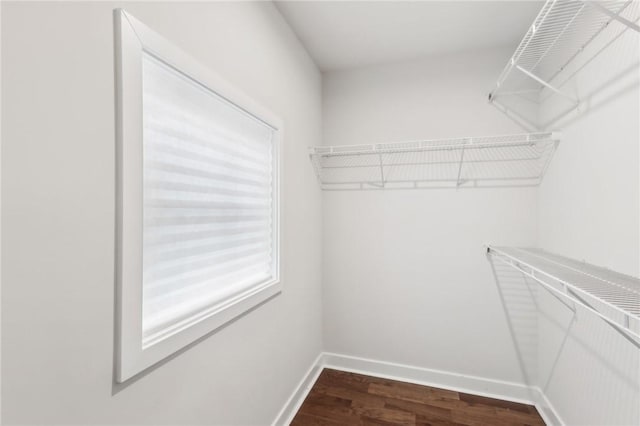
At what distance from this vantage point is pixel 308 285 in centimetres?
217

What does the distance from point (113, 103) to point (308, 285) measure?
5.55 ft

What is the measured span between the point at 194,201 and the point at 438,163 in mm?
1778

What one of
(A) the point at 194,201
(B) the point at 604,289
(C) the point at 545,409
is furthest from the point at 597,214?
(A) the point at 194,201

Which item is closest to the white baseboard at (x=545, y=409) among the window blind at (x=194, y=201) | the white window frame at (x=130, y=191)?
the window blind at (x=194, y=201)

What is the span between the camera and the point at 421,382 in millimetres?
2199

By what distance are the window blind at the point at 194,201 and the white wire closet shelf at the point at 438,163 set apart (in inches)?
35.6

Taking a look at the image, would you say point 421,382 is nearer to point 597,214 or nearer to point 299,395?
point 299,395

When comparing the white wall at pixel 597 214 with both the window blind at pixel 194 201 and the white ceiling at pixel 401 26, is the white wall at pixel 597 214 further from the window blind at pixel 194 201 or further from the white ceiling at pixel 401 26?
the window blind at pixel 194 201

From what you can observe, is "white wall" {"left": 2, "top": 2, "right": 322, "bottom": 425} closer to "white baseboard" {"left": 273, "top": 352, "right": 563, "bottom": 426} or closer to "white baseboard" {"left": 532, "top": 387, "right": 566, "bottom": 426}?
"white baseboard" {"left": 273, "top": 352, "right": 563, "bottom": 426}

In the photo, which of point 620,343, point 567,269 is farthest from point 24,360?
point 620,343

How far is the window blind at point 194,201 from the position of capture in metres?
0.95

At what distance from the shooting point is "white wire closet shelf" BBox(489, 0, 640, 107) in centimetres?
111

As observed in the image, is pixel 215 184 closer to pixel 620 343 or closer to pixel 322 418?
pixel 322 418

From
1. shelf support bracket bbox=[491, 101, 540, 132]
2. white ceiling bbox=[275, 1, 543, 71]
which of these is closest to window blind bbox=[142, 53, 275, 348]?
white ceiling bbox=[275, 1, 543, 71]
